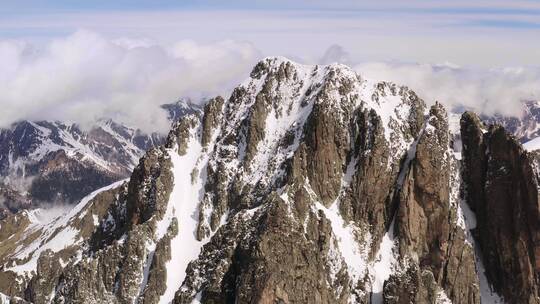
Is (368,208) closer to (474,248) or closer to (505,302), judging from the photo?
(474,248)

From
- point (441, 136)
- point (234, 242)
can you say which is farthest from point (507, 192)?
point (234, 242)

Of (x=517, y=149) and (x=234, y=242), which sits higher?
(x=517, y=149)

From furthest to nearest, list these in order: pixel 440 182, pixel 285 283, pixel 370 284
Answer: pixel 440 182
pixel 370 284
pixel 285 283

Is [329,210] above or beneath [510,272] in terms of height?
above

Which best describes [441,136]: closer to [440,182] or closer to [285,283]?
[440,182]

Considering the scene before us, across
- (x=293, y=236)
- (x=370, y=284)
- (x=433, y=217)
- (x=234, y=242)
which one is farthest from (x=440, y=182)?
(x=234, y=242)

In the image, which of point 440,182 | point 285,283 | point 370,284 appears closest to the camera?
point 285,283

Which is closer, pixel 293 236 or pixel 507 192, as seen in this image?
pixel 293 236

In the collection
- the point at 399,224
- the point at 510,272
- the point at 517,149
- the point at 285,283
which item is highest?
the point at 517,149

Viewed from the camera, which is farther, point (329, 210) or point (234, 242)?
point (329, 210)
